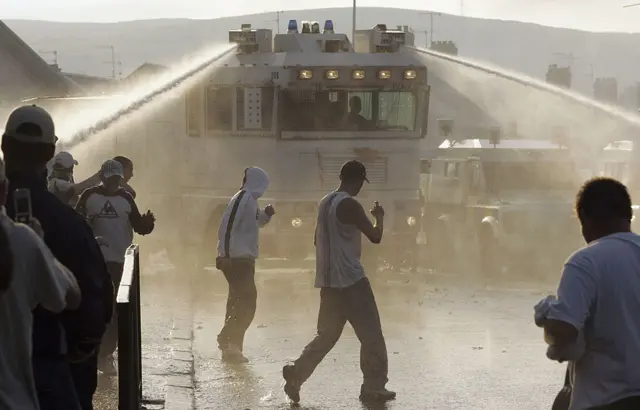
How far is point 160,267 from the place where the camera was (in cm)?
1991

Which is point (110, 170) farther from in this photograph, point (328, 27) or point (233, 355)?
point (328, 27)

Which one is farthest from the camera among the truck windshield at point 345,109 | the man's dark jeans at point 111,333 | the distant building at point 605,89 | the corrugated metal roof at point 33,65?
the distant building at point 605,89

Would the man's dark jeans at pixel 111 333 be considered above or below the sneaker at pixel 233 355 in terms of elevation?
above

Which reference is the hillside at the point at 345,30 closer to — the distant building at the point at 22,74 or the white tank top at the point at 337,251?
the distant building at the point at 22,74

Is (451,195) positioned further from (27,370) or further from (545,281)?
(27,370)

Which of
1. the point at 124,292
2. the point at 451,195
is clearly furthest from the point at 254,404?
the point at 451,195

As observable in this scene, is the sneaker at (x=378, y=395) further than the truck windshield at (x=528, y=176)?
No

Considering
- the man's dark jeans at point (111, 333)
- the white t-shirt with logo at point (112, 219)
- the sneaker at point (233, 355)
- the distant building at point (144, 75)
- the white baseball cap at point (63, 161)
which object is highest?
the distant building at point (144, 75)

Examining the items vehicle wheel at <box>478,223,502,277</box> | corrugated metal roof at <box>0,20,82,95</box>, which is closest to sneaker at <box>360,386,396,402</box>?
vehicle wheel at <box>478,223,502,277</box>

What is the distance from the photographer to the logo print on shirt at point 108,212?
1024cm

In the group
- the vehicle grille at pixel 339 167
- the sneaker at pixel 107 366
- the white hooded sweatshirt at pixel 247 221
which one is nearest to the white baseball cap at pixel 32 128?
the sneaker at pixel 107 366

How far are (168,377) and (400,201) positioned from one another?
826cm

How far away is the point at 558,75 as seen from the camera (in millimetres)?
47250

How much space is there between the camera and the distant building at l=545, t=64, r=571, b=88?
46938 millimetres
